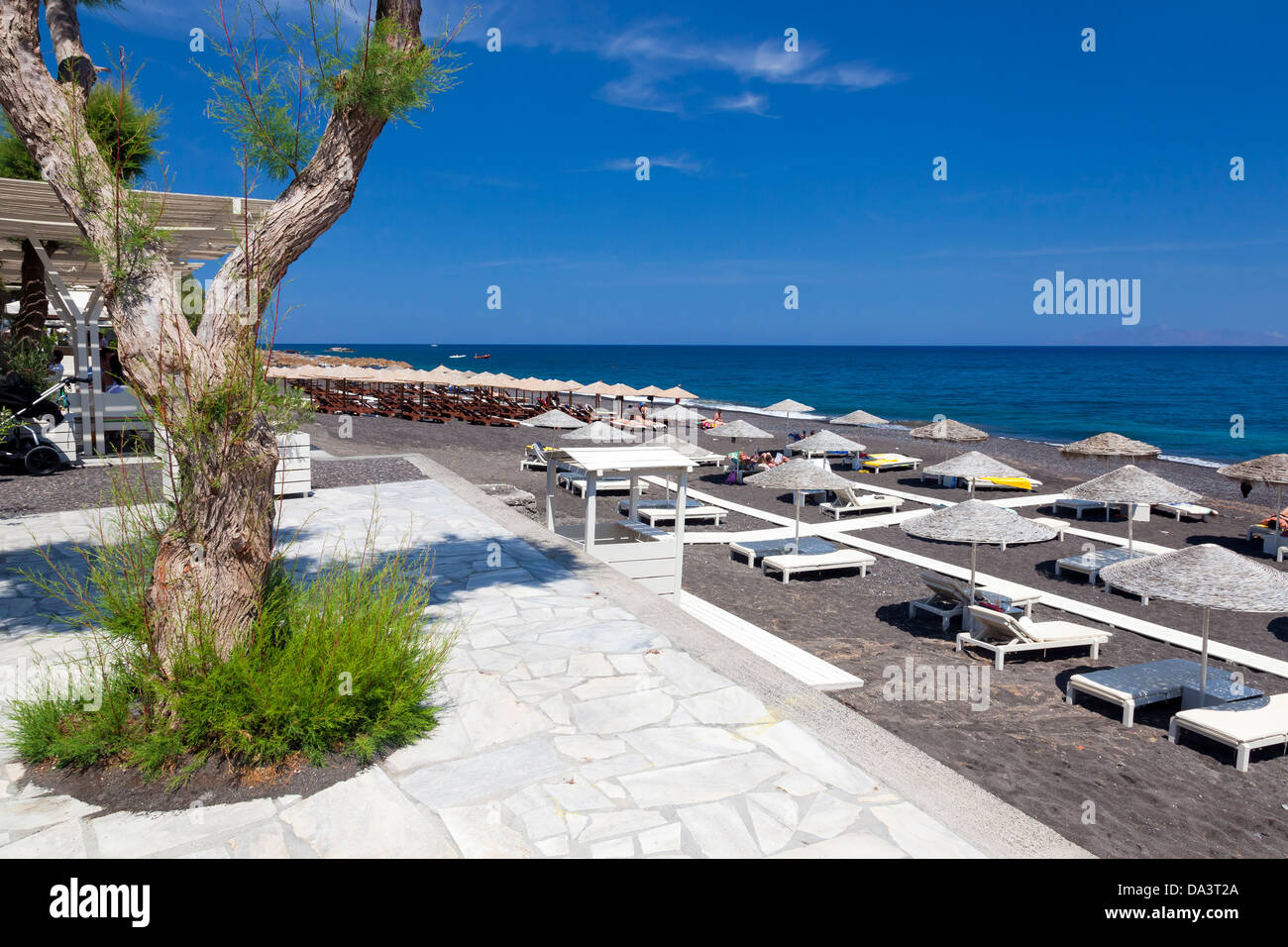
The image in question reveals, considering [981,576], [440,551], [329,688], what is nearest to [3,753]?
[329,688]

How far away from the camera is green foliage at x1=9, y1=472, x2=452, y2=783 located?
12.7 ft

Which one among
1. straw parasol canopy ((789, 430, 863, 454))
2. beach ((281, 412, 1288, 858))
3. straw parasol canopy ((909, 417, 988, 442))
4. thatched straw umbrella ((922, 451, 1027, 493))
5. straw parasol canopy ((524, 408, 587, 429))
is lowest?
beach ((281, 412, 1288, 858))

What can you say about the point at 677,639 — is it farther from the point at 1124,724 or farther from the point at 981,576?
the point at 981,576

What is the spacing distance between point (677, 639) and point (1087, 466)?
23.2 m

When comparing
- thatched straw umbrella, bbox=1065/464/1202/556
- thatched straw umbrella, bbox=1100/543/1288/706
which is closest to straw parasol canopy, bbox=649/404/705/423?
thatched straw umbrella, bbox=1065/464/1202/556

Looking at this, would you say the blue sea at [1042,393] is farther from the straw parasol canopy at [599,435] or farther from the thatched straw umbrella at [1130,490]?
the straw parasol canopy at [599,435]

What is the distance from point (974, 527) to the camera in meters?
8.51

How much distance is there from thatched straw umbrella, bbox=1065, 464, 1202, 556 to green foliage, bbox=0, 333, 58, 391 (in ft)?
51.0

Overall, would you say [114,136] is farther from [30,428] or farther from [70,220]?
[30,428]

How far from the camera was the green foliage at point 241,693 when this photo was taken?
3885 mm

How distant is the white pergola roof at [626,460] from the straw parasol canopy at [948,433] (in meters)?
12.2

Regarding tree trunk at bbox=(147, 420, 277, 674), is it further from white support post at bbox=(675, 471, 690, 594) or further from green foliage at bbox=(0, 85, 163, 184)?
white support post at bbox=(675, 471, 690, 594)

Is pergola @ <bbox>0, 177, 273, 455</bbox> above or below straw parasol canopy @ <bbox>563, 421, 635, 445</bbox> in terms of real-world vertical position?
above

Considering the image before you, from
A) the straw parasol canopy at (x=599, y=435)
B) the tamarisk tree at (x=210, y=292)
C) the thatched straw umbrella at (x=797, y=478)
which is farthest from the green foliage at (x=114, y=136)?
the thatched straw umbrella at (x=797, y=478)
